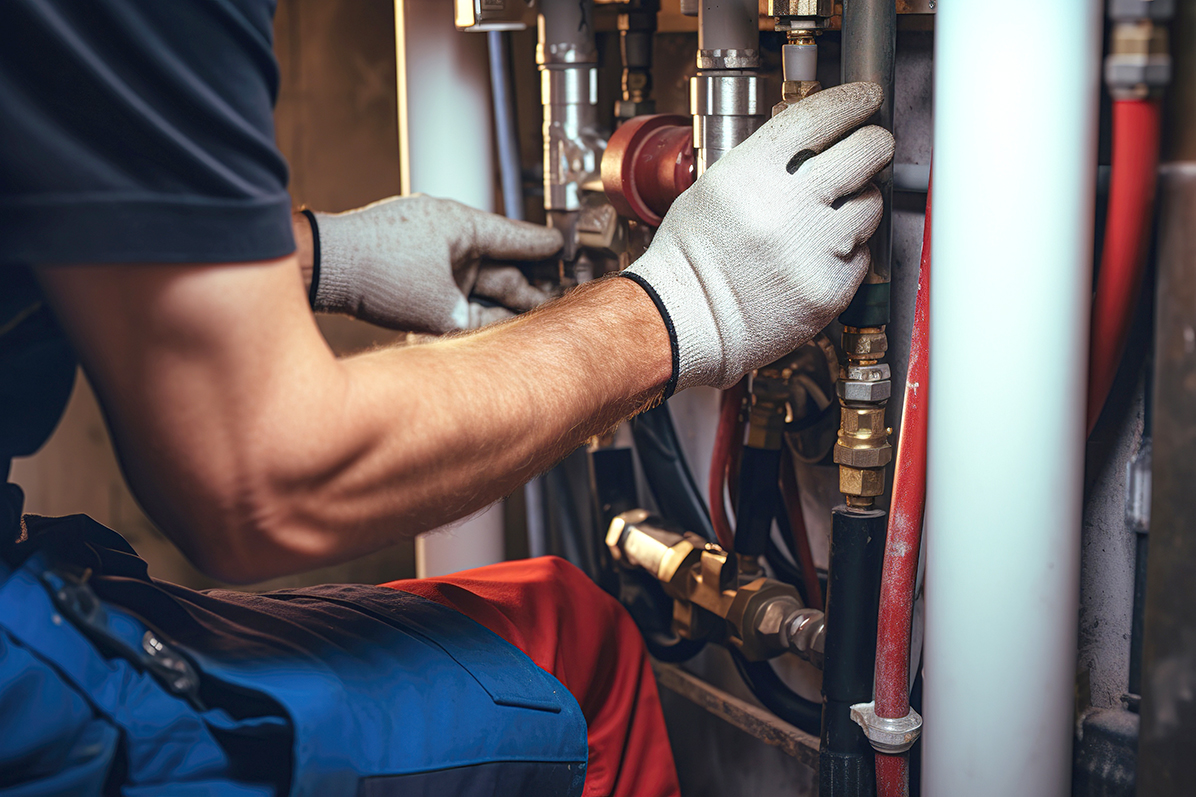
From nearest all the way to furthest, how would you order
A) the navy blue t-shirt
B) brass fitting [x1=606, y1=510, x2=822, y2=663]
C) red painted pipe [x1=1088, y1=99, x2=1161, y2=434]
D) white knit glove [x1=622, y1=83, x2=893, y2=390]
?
the navy blue t-shirt → red painted pipe [x1=1088, y1=99, x2=1161, y2=434] → white knit glove [x1=622, y1=83, x2=893, y2=390] → brass fitting [x1=606, y1=510, x2=822, y2=663]

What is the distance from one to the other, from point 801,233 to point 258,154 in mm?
327

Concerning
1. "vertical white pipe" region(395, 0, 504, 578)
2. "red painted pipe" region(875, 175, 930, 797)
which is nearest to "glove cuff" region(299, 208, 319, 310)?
"vertical white pipe" region(395, 0, 504, 578)

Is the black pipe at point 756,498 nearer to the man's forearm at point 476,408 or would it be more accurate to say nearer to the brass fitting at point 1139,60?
the man's forearm at point 476,408

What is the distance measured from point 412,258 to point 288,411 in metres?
0.42

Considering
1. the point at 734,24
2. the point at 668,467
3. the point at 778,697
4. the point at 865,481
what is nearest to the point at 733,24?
the point at 734,24

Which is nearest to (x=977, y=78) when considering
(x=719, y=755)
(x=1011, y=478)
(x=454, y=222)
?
(x=1011, y=478)

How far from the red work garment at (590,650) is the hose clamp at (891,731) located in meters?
0.15

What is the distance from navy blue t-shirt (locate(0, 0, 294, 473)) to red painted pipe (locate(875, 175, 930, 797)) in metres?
0.40

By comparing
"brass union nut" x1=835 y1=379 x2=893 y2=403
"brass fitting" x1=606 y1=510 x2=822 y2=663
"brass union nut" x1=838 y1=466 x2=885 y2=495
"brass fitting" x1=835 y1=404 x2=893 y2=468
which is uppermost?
"brass union nut" x1=835 y1=379 x2=893 y2=403

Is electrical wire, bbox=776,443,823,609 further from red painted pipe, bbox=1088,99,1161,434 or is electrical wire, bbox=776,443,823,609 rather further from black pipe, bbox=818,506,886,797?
red painted pipe, bbox=1088,99,1161,434

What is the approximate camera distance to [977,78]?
1.73 feet

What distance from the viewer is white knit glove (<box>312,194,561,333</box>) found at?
0.84m

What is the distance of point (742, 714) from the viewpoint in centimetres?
93

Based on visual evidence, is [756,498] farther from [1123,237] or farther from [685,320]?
[1123,237]
